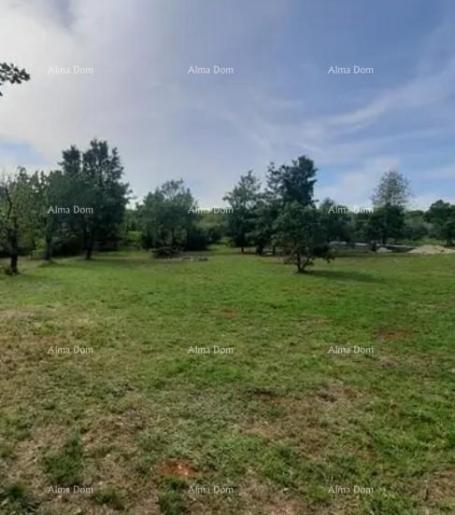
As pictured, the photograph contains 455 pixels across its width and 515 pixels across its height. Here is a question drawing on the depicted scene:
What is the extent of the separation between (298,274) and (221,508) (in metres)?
13.7

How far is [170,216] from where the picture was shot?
31344 mm

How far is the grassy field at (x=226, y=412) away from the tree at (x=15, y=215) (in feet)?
31.0

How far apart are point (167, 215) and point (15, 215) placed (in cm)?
1505

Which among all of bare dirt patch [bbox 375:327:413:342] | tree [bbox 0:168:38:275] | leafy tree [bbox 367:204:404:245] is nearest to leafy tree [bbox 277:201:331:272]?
bare dirt patch [bbox 375:327:413:342]

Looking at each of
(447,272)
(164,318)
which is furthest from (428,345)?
(447,272)

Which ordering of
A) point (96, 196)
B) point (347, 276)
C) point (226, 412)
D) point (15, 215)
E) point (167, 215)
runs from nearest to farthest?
point (226, 412) → point (347, 276) → point (15, 215) → point (96, 196) → point (167, 215)

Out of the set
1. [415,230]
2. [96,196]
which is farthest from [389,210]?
[96,196]

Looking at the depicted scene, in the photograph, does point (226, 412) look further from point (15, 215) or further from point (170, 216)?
point (170, 216)

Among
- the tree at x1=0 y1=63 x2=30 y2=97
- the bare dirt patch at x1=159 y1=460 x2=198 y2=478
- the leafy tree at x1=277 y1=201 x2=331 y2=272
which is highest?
the tree at x1=0 y1=63 x2=30 y2=97

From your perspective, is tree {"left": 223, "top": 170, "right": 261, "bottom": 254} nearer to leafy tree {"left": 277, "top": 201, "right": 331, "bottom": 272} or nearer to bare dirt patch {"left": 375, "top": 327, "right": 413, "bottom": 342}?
leafy tree {"left": 277, "top": 201, "right": 331, "bottom": 272}

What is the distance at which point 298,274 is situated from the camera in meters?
16.2

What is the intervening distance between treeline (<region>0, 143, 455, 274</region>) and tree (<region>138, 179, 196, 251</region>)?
8 cm

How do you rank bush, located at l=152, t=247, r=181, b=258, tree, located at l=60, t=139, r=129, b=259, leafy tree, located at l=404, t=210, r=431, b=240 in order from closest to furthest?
tree, located at l=60, t=139, r=129, b=259, bush, located at l=152, t=247, r=181, b=258, leafy tree, located at l=404, t=210, r=431, b=240

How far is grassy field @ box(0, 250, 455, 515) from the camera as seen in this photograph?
9.70ft
